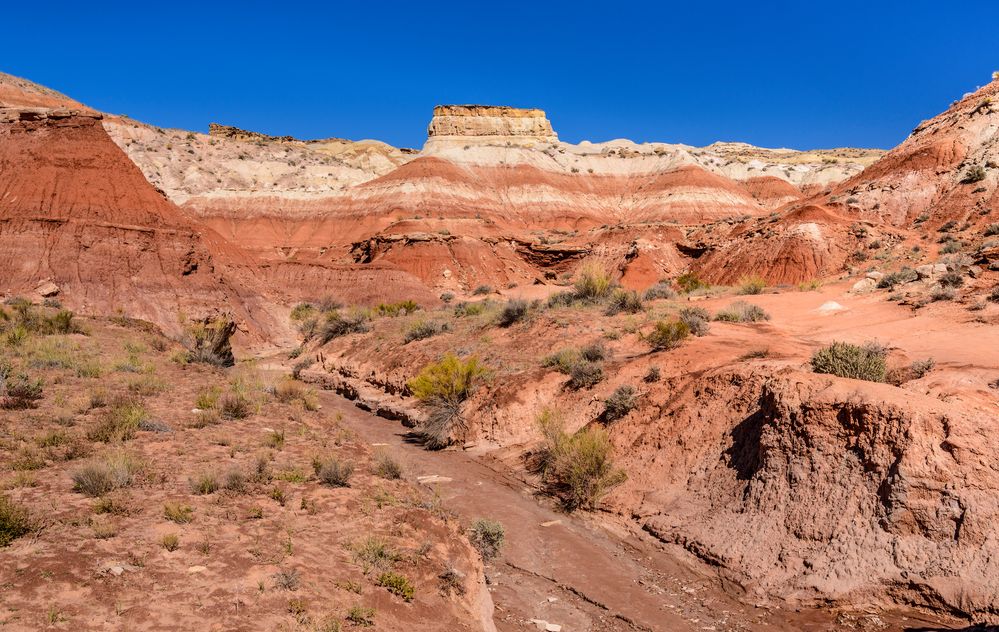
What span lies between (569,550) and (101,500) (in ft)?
21.1

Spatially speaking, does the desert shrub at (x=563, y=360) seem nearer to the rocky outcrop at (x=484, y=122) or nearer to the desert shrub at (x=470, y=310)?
the desert shrub at (x=470, y=310)

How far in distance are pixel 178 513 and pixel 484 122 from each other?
10067cm

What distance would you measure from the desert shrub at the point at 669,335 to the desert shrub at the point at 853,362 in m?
3.95

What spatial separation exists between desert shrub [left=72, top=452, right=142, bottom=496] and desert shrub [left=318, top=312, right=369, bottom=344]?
19.3 meters

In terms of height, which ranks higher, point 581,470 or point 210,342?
point 210,342

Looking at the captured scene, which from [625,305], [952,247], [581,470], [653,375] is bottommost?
[581,470]

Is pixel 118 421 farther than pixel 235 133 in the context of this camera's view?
No

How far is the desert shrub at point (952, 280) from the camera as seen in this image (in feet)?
51.9

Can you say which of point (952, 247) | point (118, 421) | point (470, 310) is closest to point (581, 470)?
Answer: point (118, 421)

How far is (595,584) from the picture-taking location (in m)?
8.03

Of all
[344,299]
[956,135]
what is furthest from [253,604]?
[956,135]

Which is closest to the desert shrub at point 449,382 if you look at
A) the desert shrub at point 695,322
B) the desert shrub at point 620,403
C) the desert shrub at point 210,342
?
the desert shrub at point 620,403

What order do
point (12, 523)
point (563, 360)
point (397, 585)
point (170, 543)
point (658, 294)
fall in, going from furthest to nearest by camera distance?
point (658, 294) < point (563, 360) < point (397, 585) < point (170, 543) < point (12, 523)

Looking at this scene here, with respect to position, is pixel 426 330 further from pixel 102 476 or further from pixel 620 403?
pixel 102 476
